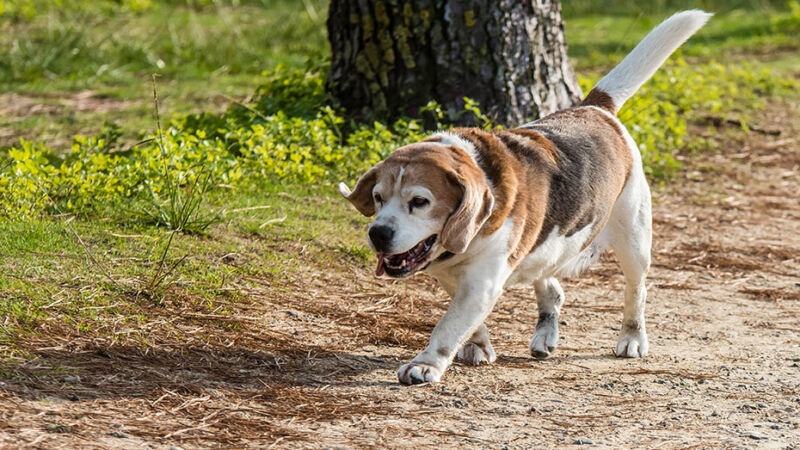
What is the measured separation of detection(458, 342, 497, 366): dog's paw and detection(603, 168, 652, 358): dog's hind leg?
2.38 feet

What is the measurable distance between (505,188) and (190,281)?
5.43 ft

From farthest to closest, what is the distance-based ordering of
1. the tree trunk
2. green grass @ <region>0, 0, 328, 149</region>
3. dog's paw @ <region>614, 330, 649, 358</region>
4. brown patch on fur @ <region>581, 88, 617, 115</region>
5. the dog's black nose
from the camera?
green grass @ <region>0, 0, 328, 149</region>
the tree trunk
brown patch on fur @ <region>581, 88, 617, 115</region>
dog's paw @ <region>614, 330, 649, 358</region>
the dog's black nose

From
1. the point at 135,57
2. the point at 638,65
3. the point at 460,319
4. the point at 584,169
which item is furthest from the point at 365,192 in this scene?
the point at 135,57

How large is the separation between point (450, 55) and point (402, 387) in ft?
12.0

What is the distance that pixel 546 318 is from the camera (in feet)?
16.3

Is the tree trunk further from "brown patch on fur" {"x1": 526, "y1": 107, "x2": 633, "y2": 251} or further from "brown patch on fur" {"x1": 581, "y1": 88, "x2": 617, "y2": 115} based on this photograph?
"brown patch on fur" {"x1": 526, "y1": 107, "x2": 633, "y2": 251}

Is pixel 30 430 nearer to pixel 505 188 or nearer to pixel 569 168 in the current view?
pixel 505 188

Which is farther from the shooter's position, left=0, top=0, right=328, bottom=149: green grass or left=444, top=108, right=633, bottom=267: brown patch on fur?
left=0, top=0, right=328, bottom=149: green grass

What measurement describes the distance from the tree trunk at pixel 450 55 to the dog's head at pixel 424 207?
3.21 meters

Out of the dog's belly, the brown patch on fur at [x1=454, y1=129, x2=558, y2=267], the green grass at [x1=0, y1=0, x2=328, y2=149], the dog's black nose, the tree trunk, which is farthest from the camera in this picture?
the green grass at [x1=0, y1=0, x2=328, y2=149]

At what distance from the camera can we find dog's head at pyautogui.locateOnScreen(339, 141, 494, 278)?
13.1 ft

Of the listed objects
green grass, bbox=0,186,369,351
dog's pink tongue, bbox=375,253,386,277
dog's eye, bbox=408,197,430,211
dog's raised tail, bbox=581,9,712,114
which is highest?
dog's raised tail, bbox=581,9,712,114

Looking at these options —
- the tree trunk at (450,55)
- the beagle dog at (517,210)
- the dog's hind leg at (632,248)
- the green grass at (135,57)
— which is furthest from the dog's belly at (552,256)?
the green grass at (135,57)

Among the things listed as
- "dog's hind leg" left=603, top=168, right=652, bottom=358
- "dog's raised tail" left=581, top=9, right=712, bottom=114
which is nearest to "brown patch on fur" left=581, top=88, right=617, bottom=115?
"dog's raised tail" left=581, top=9, right=712, bottom=114
